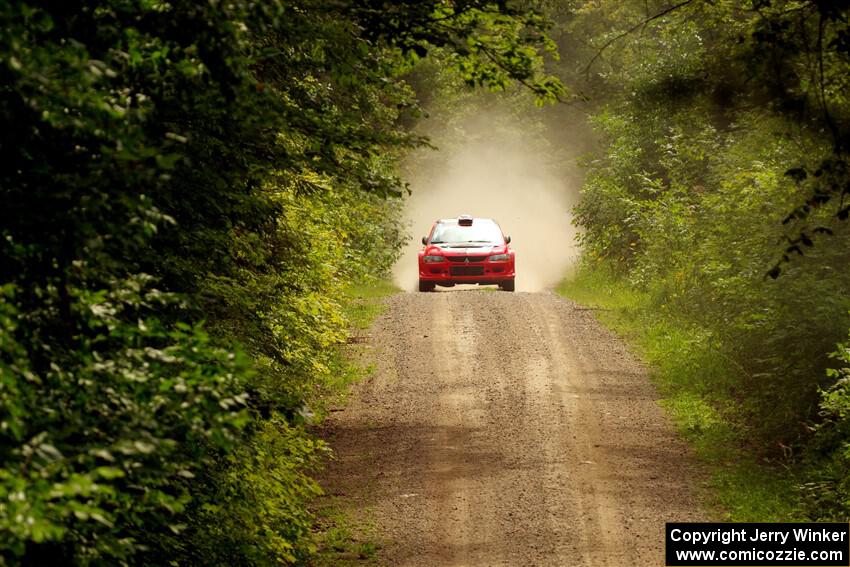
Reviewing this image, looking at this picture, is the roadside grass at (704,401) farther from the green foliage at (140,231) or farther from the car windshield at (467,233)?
the green foliage at (140,231)

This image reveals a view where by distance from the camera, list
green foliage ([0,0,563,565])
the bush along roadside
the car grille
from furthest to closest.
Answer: the car grille < the bush along roadside < green foliage ([0,0,563,565])

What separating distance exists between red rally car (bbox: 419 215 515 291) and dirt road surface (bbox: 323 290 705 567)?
3.75m

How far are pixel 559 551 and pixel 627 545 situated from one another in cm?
71

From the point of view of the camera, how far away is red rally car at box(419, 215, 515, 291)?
26781mm

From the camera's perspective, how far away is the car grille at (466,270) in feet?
88.2

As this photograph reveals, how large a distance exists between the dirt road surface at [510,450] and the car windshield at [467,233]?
13.9 feet

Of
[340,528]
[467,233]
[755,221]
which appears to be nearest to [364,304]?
[467,233]

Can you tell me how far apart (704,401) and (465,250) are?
10.8 metres

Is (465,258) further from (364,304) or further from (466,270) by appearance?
(364,304)

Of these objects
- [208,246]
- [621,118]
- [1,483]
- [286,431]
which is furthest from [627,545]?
[621,118]

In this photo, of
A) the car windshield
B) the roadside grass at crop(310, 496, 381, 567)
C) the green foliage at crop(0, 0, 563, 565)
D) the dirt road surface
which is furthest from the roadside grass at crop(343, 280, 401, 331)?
the green foliage at crop(0, 0, 563, 565)

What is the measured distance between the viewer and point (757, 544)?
11.0 meters

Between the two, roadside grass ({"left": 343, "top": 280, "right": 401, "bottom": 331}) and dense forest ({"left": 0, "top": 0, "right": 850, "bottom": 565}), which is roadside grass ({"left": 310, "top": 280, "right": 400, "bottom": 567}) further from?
roadside grass ({"left": 343, "top": 280, "right": 401, "bottom": 331})

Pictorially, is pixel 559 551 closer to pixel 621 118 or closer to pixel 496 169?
pixel 621 118
